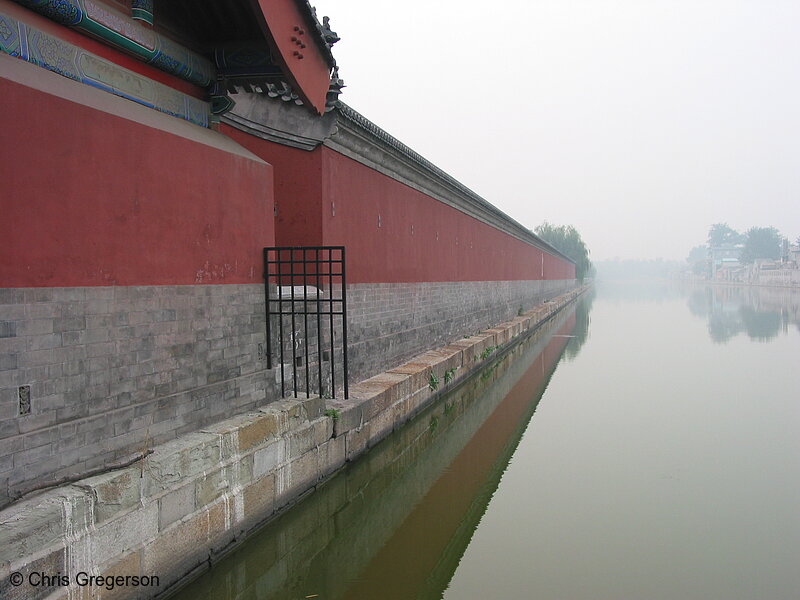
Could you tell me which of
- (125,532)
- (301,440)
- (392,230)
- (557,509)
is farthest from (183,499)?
(392,230)

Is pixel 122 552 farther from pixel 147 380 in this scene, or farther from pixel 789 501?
pixel 789 501

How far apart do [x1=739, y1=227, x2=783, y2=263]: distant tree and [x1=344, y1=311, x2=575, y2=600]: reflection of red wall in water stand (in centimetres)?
9521

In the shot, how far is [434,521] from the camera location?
17.6 feet

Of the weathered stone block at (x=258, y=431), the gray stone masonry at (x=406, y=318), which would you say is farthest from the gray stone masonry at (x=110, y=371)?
the gray stone masonry at (x=406, y=318)

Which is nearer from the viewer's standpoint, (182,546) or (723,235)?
(182,546)

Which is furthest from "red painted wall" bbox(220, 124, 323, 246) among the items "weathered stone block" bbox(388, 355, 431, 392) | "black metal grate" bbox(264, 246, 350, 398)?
"weathered stone block" bbox(388, 355, 431, 392)

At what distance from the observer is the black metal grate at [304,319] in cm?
534

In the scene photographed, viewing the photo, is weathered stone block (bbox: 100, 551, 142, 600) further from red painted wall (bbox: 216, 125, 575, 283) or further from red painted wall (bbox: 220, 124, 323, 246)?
red painted wall (bbox: 220, 124, 323, 246)

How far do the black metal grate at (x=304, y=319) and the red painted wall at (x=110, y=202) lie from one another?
48cm

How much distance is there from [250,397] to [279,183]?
111 inches

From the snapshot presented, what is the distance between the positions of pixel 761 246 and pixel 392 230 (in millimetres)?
96588

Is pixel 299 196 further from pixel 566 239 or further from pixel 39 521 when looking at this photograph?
pixel 566 239

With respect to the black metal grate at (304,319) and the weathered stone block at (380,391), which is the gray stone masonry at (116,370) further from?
the weathered stone block at (380,391)

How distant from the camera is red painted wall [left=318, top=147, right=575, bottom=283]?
287 inches
